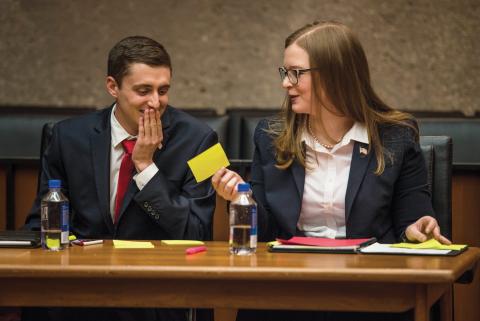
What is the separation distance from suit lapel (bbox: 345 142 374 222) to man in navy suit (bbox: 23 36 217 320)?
494 mm

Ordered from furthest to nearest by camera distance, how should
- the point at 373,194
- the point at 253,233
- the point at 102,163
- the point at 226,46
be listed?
the point at 226,46, the point at 102,163, the point at 373,194, the point at 253,233

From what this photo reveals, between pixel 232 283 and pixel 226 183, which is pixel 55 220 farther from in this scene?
pixel 232 283

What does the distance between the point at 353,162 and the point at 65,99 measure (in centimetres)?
317

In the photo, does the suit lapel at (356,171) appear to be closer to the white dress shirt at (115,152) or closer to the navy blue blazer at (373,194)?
the navy blue blazer at (373,194)

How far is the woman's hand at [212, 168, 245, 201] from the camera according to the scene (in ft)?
8.25

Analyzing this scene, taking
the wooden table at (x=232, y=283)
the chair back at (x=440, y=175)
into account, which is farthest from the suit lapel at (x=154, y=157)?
the chair back at (x=440, y=175)

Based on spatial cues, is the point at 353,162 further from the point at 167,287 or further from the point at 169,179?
the point at 167,287

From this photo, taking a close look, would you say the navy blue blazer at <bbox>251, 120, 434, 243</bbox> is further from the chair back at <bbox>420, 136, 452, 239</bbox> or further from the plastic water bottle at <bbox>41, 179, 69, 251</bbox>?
the plastic water bottle at <bbox>41, 179, 69, 251</bbox>

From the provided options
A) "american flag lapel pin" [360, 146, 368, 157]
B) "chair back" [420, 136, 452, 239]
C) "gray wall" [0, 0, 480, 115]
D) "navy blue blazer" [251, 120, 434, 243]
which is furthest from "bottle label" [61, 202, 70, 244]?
"gray wall" [0, 0, 480, 115]

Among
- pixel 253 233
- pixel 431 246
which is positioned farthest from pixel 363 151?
pixel 253 233

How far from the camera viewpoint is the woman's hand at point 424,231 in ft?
8.22

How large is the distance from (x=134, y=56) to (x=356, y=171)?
35.6 inches

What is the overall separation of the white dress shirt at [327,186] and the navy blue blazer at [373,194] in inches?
1.4

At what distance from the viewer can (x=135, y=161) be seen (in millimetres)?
2863
